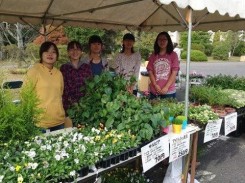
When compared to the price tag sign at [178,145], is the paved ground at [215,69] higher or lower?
lower

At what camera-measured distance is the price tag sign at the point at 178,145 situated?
2525 millimetres

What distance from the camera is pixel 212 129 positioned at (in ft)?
10.0

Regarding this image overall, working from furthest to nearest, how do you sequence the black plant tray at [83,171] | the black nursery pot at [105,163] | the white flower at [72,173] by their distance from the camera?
the black nursery pot at [105,163], the black plant tray at [83,171], the white flower at [72,173]

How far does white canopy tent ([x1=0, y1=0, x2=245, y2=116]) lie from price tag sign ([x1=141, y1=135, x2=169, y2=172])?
45.1 inches

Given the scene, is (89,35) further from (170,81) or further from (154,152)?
(154,152)

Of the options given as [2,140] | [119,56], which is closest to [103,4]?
[119,56]

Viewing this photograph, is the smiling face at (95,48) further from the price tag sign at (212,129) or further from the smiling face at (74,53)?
the price tag sign at (212,129)

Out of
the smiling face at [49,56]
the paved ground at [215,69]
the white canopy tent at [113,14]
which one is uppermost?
the white canopy tent at [113,14]

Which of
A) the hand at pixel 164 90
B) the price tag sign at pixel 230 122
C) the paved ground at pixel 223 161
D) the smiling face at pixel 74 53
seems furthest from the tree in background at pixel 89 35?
the price tag sign at pixel 230 122

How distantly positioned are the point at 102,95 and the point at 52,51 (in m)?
0.69

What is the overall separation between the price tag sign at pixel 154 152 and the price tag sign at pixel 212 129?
2.21 ft

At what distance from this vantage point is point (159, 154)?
2.40 metres

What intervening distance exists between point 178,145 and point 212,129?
24.9 inches

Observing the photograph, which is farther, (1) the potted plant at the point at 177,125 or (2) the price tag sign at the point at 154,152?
(1) the potted plant at the point at 177,125
